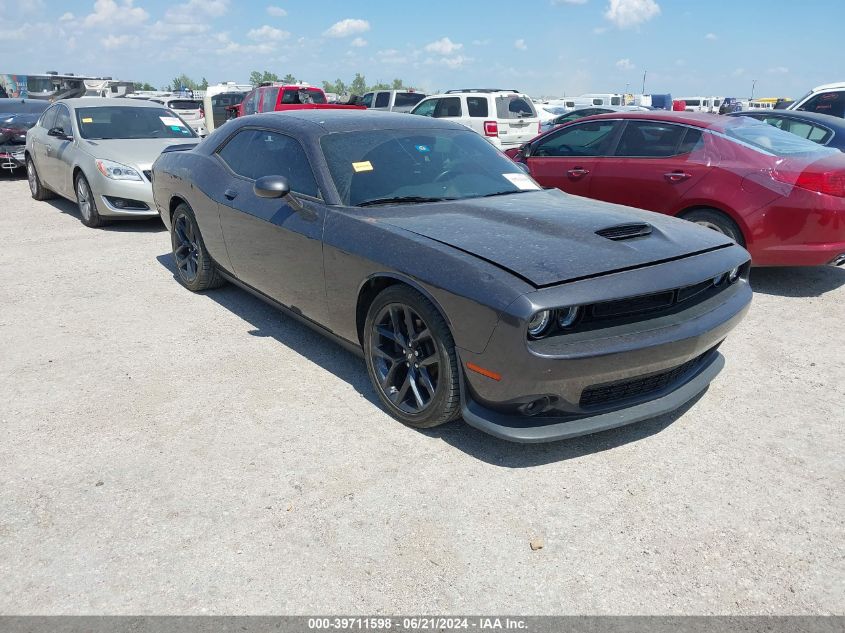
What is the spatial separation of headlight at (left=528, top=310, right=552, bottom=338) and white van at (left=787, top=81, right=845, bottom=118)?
35.5ft

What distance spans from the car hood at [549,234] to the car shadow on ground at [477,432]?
91cm

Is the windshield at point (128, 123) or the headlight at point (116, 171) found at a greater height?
the windshield at point (128, 123)

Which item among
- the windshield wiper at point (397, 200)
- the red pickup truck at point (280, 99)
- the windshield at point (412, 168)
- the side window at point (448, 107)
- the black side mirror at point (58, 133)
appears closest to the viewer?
the windshield wiper at point (397, 200)

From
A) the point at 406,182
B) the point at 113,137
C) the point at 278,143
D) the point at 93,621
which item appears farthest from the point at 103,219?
the point at 93,621

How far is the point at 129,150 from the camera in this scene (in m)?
8.37

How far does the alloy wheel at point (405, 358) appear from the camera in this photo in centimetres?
322

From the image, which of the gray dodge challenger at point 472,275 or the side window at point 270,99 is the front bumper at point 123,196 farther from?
the side window at point 270,99

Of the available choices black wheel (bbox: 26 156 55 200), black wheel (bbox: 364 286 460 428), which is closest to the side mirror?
black wheel (bbox: 364 286 460 428)

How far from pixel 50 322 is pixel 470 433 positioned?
11.8ft

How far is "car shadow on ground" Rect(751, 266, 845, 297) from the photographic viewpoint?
19.0 feet

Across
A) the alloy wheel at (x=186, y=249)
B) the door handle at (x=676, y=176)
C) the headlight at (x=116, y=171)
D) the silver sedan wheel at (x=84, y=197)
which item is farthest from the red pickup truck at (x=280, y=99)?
the door handle at (x=676, y=176)

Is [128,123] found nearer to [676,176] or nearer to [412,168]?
[412,168]

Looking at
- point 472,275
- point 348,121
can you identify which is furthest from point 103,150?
point 472,275

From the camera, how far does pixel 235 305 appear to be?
5465 millimetres
